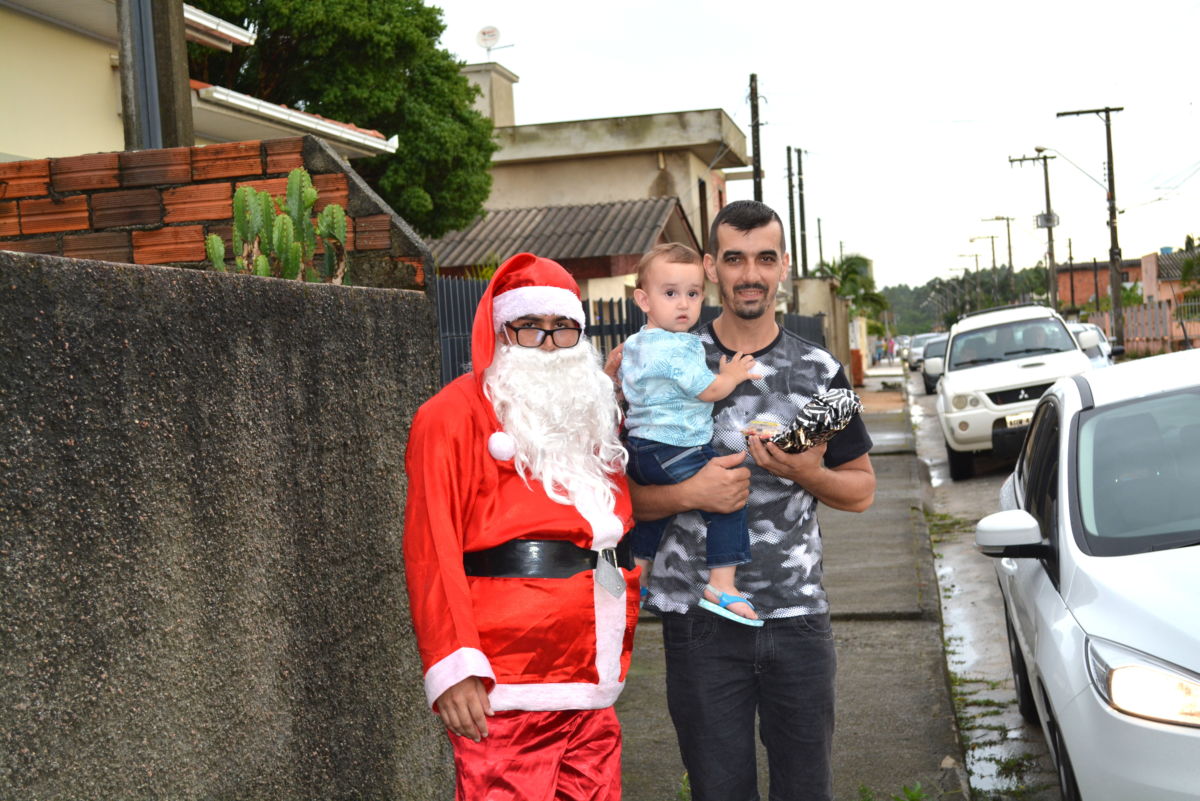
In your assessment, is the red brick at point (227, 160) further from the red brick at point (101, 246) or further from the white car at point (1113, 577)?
the white car at point (1113, 577)

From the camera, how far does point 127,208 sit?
18.1 ft

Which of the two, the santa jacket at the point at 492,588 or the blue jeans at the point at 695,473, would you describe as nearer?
the santa jacket at the point at 492,588

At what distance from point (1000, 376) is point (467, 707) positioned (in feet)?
41.9

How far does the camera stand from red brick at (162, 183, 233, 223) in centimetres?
543

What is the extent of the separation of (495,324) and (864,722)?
3550 mm

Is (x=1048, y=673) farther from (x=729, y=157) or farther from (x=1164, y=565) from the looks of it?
(x=729, y=157)

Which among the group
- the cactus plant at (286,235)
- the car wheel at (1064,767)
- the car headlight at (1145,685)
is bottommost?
the car wheel at (1064,767)

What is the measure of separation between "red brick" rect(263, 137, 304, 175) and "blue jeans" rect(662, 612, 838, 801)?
286cm

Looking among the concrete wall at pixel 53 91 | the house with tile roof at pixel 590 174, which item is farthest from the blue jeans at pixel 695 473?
the house with tile roof at pixel 590 174

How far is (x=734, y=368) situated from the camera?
3.37 meters

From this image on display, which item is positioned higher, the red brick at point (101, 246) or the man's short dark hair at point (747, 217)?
the red brick at point (101, 246)

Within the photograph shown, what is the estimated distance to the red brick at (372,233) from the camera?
5.38 m

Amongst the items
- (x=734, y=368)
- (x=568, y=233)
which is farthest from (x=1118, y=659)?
(x=568, y=233)

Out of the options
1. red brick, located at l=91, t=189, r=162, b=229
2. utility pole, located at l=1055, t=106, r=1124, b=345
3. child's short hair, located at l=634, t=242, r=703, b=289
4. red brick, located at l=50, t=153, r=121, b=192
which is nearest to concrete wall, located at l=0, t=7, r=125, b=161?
red brick, located at l=50, t=153, r=121, b=192
